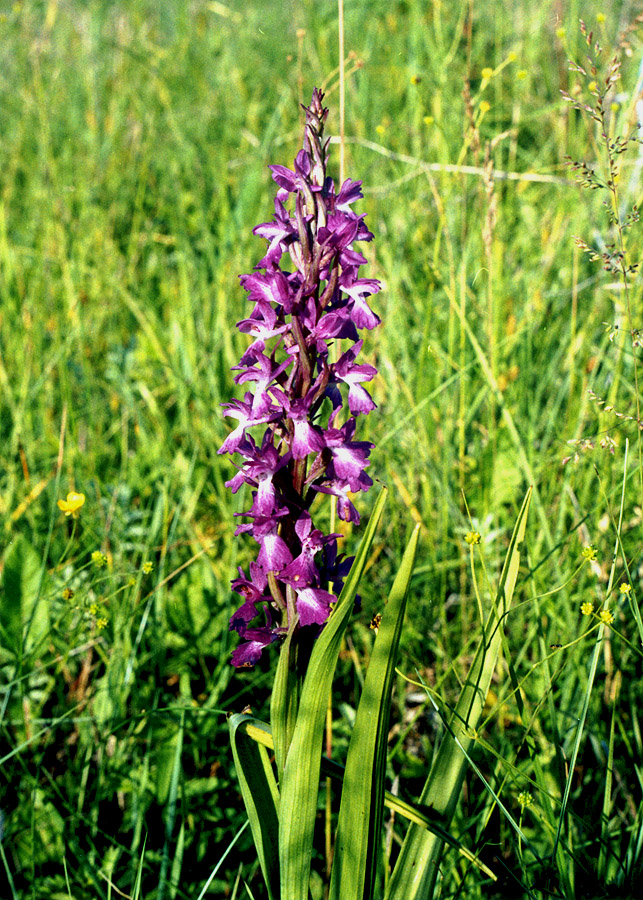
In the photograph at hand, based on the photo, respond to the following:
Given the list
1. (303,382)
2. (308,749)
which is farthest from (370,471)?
(308,749)

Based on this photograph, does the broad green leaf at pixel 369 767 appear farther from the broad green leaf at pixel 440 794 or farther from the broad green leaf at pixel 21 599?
the broad green leaf at pixel 21 599

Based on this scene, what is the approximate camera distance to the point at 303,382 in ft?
3.46

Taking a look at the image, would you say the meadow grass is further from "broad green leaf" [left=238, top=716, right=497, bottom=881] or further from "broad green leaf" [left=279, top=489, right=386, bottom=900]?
"broad green leaf" [left=279, top=489, right=386, bottom=900]

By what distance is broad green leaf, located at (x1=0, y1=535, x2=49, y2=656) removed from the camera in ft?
5.55

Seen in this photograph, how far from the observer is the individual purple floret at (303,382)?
1.02 meters

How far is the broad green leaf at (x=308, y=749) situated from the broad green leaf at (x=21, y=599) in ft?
2.90

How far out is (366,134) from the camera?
11.8 ft

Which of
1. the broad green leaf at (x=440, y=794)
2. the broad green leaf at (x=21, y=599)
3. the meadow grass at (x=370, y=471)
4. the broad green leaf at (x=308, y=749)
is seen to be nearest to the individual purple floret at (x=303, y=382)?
the broad green leaf at (x=308, y=749)

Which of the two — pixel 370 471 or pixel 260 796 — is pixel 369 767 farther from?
pixel 370 471

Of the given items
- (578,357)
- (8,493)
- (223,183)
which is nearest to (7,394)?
(8,493)

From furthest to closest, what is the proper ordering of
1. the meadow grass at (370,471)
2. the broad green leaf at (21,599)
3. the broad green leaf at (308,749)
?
the broad green leaf at (21,599) < the meadow grass at (370,471) < the broad green leaf at (308,749)

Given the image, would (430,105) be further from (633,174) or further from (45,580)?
(45,580)

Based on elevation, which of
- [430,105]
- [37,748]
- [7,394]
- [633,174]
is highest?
[430,105]

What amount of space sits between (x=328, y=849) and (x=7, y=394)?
1.76 metres
